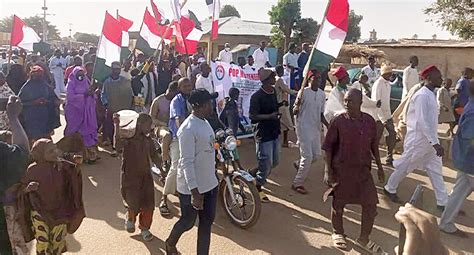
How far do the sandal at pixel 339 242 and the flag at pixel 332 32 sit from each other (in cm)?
227

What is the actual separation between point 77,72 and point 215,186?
4.22 meters

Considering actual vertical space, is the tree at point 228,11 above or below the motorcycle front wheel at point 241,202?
above

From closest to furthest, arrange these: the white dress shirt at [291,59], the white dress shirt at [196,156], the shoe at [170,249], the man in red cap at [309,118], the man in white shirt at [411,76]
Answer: the white dress shirt at [196,156] < the shoe at [170,249] < the man in red cap at [309,118] < the man in white shirt at [411,76] < the white dress shirt at [291,59]

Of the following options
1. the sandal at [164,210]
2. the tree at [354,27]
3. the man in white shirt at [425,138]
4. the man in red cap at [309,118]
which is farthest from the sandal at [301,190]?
the tree at [354,27]

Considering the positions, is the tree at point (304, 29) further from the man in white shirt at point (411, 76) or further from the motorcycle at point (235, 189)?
the motorcycle at point (235, 189)

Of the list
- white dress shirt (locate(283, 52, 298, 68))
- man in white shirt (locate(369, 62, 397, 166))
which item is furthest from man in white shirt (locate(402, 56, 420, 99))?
white dress shirt (locate(283, 52, 298, 68))

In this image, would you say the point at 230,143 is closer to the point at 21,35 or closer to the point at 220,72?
the point at 220,72

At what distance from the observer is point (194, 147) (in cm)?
376

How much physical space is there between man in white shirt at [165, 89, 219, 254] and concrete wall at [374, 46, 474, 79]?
53.0ft

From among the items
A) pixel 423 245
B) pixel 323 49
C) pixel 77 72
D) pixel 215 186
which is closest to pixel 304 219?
pixel 215 186

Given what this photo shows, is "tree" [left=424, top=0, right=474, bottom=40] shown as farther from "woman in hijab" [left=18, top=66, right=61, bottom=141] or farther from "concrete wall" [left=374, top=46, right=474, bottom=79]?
"woman in hijab" [left=18, top=66, right=61, bottom=141]

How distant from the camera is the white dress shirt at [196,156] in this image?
12.2ft

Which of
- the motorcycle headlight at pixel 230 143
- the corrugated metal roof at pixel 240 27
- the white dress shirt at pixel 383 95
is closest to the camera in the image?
the motorcycle headlight at pixel 230 143

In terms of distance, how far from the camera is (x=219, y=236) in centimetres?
484
